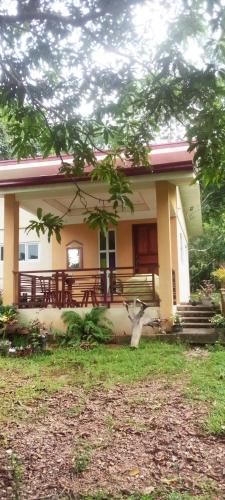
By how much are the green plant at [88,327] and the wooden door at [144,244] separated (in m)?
4.11

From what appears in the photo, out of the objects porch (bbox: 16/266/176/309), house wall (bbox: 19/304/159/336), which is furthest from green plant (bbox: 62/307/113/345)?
porch (bbox: 16/266/176/309)

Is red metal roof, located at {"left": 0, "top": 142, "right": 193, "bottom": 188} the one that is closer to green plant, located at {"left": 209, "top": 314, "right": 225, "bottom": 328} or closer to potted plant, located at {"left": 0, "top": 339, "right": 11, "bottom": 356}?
green plant, located at {"left": 209, "top": 314, "right": 225, "bottom": 328}

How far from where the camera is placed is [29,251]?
1592 centimetres

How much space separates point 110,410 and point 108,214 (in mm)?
2611

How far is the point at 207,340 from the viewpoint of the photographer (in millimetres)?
9062

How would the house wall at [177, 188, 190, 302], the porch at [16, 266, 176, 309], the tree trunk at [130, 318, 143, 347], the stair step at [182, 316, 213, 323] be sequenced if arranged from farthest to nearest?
the house wall at [177, 188, 190, 302] → the stair step at [182, 316, 213, 323] → the porch at [16, 266, 176, 309] → the tree trunk at [130, 318, 143, 347]

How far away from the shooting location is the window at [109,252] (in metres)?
14.0

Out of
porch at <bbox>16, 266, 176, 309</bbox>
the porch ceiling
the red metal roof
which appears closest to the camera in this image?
the red metal roof

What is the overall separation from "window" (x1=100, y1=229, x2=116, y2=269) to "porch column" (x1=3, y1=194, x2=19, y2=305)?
3.83 metres

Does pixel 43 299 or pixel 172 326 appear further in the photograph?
pixel 43 299

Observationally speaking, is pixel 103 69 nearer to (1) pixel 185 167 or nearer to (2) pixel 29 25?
(2) pixel 29 25

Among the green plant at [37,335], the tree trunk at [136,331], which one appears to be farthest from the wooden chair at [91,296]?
the tree trunk at [136,331]

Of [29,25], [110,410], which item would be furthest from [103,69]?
[110,410]

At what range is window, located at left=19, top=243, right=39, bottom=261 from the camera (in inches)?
623
